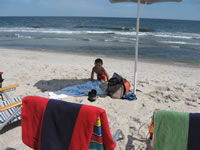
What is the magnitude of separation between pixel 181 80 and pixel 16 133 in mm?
4906

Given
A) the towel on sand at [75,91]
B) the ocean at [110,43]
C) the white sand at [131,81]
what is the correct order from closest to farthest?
the white sand at [131,81], the towel on sand at [75,91], the ocean at [110,43]

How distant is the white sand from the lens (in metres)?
3.15

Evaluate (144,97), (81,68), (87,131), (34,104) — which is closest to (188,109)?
(144,97)

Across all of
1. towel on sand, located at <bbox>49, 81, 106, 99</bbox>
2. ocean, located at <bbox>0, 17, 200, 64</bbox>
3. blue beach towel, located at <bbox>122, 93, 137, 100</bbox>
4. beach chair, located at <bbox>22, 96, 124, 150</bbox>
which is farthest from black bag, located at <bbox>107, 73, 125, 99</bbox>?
ocean, located at <bbox>0, 17, 200, 64</bbox>

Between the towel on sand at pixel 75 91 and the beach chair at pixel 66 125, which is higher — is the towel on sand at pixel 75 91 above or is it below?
below

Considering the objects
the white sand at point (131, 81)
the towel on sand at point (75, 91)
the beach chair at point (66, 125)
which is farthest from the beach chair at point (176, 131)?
the towel on sand at point (75, 91)

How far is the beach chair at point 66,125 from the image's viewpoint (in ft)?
5.79

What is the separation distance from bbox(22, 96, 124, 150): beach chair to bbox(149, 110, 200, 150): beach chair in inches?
17.6

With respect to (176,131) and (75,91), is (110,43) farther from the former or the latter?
(176,131)

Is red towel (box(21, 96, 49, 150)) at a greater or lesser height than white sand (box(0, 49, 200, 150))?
greater

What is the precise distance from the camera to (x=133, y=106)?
13.3 feet

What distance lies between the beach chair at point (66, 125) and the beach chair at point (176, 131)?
45 cm

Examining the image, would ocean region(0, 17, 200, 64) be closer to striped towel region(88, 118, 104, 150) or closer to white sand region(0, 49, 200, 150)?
white sand region(0, 49, 200, 150)

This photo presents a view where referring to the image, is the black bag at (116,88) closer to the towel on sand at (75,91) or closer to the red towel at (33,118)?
the towel on sand at (75,91)
